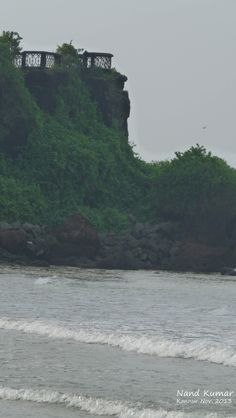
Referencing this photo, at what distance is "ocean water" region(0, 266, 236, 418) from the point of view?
20.4 meters

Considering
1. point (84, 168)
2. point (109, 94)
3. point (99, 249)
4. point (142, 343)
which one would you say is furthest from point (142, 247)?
point (142, 343)

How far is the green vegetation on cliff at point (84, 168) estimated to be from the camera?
98750mm

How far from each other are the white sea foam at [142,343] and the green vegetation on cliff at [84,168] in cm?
6008

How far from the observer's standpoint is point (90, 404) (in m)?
20.5

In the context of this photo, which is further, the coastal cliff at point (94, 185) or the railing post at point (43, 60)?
the railing post at point (43, 60)

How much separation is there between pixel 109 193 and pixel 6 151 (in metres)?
9.33

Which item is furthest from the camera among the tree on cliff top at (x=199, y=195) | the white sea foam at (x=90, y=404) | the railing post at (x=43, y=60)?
the railing post at (x=43, y=60)

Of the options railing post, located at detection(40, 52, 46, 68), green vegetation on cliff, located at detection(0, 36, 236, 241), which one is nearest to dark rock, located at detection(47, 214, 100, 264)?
green vegetation on cliff, located at detection(0, 36, 236, 241)

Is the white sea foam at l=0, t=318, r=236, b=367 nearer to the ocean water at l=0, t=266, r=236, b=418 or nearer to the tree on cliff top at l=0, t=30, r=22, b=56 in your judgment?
the ocean water at l=0, t=266, r=236, b=418

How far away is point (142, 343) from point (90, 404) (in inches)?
338

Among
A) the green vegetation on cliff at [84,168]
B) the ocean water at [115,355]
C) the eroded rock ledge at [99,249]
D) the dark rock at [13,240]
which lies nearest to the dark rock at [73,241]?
the eroded rock ledge at [99,249]

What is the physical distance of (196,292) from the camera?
186ft

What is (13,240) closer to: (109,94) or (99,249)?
(99,249)

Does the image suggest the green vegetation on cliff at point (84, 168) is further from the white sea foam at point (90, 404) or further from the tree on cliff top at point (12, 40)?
the white sea foam at point (90, 404)
